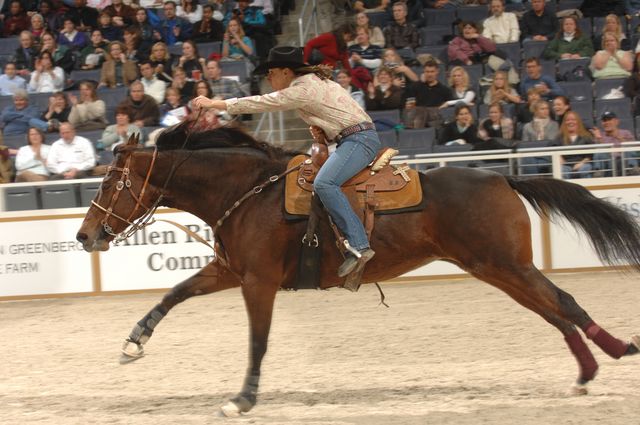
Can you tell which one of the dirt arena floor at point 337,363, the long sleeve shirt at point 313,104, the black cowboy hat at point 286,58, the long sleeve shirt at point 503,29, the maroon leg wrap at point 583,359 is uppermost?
the black cowboy hat at point 286,58

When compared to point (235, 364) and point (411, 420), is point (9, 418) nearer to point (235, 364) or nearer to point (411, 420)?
point (235, 364)

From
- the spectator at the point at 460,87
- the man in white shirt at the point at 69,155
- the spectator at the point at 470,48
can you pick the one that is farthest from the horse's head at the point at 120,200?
the spectator at the point at 470,48

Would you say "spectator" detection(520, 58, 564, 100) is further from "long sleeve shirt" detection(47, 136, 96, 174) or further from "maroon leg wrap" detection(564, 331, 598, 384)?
"maroon leg wrap" detection(564, 331, 598, 384)

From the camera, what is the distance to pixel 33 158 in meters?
12.6

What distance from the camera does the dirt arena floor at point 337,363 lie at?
6.02m

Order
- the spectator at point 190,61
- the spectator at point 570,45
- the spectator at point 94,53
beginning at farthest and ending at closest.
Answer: the spectator at point 94,53, the spectator at point 190,61, the spectator at point 570,45

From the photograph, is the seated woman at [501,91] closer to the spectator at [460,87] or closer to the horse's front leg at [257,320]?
the spectator at [460,87]

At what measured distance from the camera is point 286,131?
14.3m

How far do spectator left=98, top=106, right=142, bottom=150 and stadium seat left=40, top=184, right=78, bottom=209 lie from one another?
1.20m

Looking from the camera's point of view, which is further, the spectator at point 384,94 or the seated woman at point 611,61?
the seated woman at point 611,61

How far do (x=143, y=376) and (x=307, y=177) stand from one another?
2148 mm

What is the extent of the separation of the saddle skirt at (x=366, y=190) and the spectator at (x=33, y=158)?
6911mm

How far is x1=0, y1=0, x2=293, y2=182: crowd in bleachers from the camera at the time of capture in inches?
502

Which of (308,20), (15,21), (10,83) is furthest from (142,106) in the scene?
(15,21)
